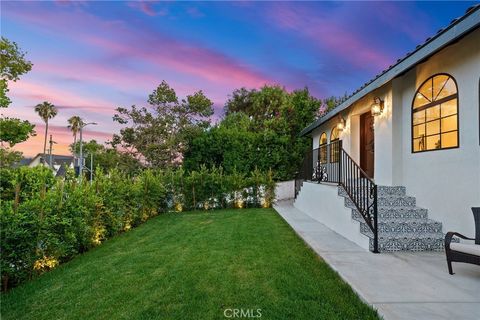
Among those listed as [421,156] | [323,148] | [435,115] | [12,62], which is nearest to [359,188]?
[421,156]

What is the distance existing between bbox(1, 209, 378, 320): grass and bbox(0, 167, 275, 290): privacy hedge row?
0.91 ft

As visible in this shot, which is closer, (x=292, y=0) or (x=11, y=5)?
(x=11, y=5)

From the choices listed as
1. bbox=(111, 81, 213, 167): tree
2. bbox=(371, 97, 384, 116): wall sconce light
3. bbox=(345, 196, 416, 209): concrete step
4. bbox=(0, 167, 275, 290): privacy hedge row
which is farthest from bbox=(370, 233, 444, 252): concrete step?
bbox=(111, 81, 213, 167): tree

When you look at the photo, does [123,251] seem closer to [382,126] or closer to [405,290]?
[405,290]

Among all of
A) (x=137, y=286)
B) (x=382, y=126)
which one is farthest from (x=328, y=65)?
(x=137, y=286)

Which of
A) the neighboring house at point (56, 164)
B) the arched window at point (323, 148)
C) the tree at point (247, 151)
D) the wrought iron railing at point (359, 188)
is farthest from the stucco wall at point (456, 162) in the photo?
the tree at point (247, 151)

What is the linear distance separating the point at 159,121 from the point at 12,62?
6961mm

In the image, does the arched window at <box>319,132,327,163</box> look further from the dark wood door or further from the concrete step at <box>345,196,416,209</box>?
the concrete step at <box>345,196,416,209</box>

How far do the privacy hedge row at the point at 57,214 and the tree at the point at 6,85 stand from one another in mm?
6350

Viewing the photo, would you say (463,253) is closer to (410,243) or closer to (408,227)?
(410,243)

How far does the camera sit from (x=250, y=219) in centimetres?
852

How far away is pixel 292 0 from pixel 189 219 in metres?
7.23

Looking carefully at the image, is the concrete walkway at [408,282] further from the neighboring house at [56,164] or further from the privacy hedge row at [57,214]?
the neighboring house at [56,164]

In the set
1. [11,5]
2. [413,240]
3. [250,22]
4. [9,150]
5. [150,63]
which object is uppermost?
[250,22]
